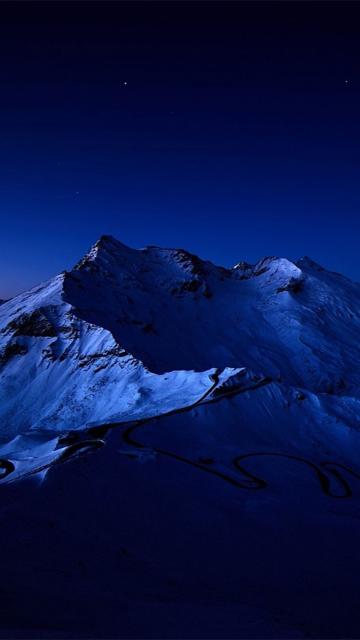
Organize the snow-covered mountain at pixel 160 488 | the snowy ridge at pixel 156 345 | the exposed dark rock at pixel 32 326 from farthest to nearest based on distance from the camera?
1. the exposed dark rock at pixel 32 326
2. the snowy ridge at pixel 156 345
3. the snow-covered mountain at pixel 160 488

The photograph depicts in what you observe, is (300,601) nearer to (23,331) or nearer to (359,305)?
(23,331)

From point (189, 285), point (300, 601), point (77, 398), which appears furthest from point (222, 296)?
point (300, 601)

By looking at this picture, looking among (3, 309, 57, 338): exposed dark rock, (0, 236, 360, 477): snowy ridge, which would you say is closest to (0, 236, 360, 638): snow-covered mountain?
(3, 309, 57, 338): exposed dark rock

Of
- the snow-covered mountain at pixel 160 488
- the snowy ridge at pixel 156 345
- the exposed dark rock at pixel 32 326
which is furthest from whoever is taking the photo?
the exposed dark rock at pixel 32 326

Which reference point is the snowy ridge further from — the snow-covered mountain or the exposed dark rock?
the snow-covered mountain

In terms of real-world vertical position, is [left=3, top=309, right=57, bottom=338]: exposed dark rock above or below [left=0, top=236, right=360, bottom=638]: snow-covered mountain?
above

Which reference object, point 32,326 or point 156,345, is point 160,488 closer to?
point 32,326

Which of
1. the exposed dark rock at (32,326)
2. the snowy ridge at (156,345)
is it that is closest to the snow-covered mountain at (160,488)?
the exposed dark rock at (32,326)

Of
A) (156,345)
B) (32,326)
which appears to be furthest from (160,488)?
(156,345)

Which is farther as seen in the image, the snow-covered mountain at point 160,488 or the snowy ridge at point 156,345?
the snowy ridge at point 156,345

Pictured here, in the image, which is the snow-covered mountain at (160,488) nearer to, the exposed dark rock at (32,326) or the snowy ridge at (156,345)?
the exposed dark rock at (32,326)
